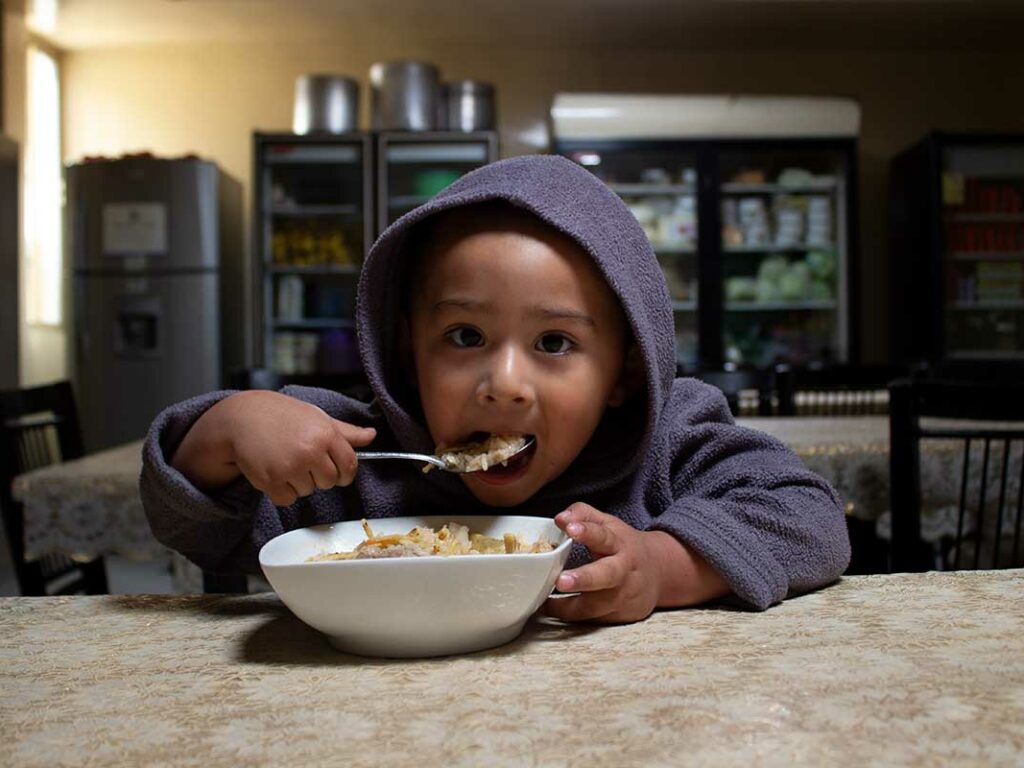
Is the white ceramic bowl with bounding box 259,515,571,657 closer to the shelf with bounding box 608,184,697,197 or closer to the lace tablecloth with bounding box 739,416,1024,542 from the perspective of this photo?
the lace tablecloth with bounding box 739,416,1024,542

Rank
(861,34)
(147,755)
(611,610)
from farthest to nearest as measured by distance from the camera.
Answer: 1. (861,34)
2. (611,610)
3. (147,755)

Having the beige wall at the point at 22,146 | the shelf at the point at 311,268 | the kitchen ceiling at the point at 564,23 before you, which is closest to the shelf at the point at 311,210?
the shelf at the point at 311,268

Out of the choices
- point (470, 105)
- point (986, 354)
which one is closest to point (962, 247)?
point (986, 354)

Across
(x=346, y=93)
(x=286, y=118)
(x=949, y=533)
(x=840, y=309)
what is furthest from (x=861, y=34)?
(x=949, y=533)

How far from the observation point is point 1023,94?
613 cm

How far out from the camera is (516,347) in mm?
748

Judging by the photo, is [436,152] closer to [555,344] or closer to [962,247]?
[962,247]

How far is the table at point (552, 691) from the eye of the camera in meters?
0.40

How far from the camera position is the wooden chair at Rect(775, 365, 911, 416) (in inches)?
106

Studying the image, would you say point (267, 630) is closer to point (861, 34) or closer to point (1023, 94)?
point (861, 34)

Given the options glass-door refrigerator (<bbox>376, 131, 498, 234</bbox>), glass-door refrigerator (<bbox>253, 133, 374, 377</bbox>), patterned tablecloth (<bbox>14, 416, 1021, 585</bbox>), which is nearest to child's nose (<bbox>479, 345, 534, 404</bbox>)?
patterned tablecloth (<bbox>14, 416, 1021, 585</bbox>)

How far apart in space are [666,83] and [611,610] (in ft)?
19.4

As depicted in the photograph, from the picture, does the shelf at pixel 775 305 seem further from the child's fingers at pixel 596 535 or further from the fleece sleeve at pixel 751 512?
the child's fingers at pixel 596 535

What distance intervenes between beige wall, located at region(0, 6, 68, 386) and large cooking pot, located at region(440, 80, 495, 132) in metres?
2.42
